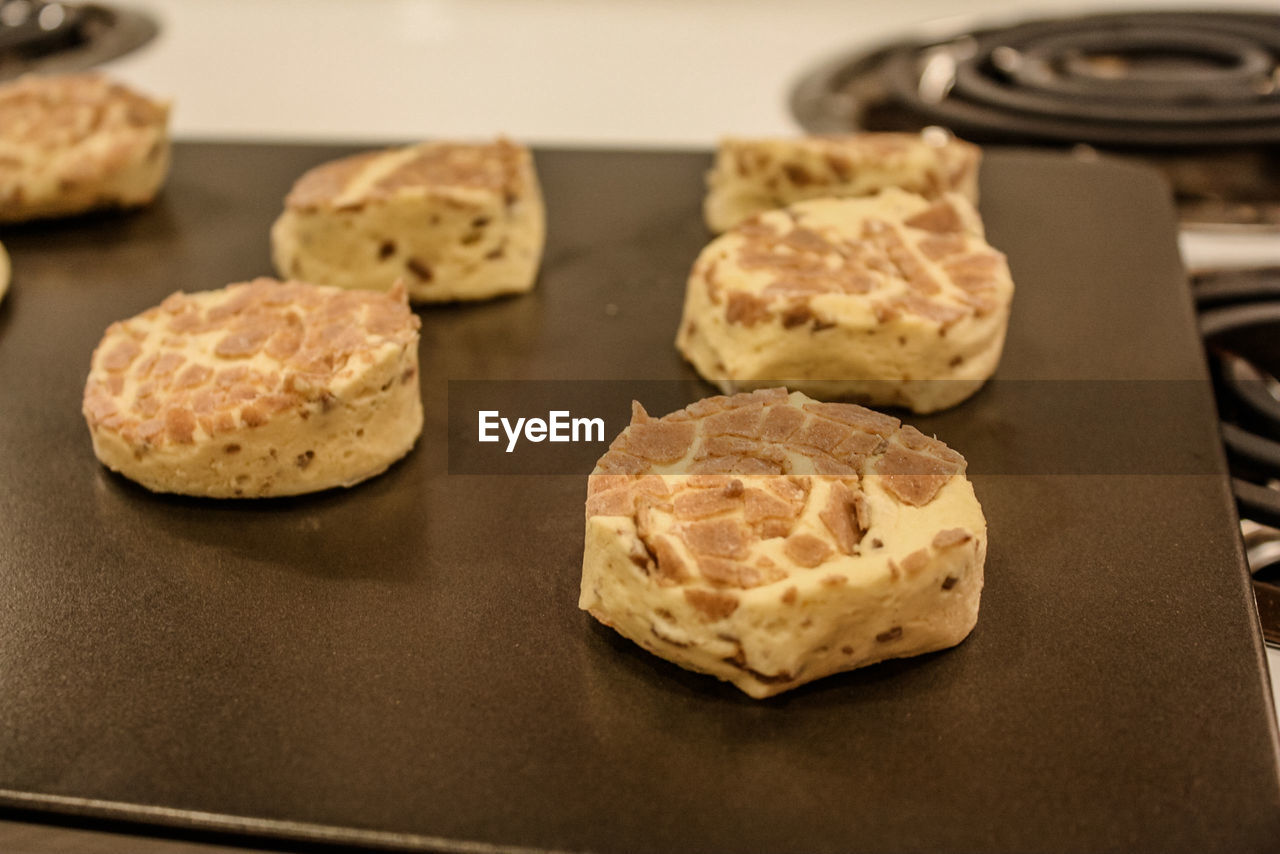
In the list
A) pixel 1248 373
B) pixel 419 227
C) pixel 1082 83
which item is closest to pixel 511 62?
pixel 419 227

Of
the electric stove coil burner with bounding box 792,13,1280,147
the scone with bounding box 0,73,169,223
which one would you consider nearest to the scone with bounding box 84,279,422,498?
the scone with bounding box 0,73,169,223

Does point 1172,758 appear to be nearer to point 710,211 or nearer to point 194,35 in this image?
point 710,211

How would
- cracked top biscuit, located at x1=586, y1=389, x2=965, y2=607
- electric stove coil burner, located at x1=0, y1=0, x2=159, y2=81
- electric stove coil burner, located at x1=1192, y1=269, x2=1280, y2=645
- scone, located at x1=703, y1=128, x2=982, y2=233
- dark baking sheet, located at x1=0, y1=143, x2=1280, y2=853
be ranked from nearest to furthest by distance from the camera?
dark baking sheet, located at x1=0, y1=143, x2=1280, y2=853 < cracked top biscuit, located at x1=586, y1=389, x2=965, y2=607 < electric stove coil burner, located at x1=1192, y1=269, x2=1280, y2=645 < scone, located at x1=703, y1=128, x2=982, y2=233 < electric stove coil burner, located at x1=0, y1=0, x2=159, y2=81

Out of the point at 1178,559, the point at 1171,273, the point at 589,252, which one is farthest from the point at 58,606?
the point at 1171,273

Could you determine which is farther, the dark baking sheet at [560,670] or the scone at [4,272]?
the scone at [4,272]

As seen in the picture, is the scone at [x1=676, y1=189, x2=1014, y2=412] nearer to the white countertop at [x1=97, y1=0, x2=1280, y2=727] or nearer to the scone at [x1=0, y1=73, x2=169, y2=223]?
the white countertop at [x1=97, y1=0, x2=1280, y2=727]

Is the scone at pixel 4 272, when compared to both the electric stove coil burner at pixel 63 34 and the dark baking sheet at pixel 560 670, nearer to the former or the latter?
the dark baking sheet at pixel 560 670

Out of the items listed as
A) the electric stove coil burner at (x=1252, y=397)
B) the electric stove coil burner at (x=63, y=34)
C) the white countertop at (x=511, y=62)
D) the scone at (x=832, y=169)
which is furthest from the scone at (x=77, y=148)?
the electric stove coil burner at (x=1252, y=397)
